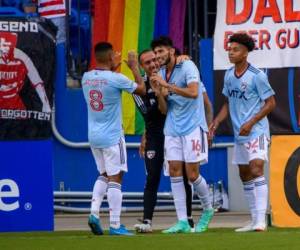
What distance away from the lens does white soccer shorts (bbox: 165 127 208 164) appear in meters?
13.4

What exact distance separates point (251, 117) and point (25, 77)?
470 centimetres

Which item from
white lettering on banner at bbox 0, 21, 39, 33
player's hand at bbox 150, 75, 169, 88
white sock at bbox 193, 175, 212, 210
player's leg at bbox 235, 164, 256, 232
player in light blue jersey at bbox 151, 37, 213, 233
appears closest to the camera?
player's hand at bbox 150, 75, 169, 88

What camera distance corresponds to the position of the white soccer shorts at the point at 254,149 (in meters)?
13.4

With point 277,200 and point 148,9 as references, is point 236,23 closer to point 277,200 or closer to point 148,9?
point 148,9

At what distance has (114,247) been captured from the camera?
1170cm

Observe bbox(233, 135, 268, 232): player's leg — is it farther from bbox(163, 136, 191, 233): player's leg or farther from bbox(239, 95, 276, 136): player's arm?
bbox(163, 136, 191, 233): player's leg

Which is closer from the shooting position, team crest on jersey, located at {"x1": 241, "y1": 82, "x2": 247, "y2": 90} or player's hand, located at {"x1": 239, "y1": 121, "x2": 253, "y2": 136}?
player's hand, located at {"x1": 239, "y1": 121, "x2": 253, "y2": 136}

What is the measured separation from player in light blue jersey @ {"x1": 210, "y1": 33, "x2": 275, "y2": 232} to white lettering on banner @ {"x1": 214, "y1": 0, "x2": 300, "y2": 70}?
11.7 ft

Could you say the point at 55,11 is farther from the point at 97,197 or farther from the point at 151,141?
the point at 97,197

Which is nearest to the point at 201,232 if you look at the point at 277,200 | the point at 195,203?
the point at 277,200

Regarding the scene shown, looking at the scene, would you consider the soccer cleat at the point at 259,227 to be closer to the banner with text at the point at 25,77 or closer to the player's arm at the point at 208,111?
the player's arm at the point at 208,111

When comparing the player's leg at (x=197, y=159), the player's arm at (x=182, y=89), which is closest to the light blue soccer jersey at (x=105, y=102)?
the player's arm at (x=182, y=89)

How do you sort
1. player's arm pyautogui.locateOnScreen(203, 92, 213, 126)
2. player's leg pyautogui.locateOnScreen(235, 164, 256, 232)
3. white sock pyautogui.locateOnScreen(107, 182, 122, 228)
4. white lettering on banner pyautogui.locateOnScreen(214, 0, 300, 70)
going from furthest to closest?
white lettering on banner pyautogui.locateOnScreen(214, 0, 300, 70) → player's arm pyautogui.locateOnScreen(203, 92, 213, 126) → player's leg pyautogui.locateOnScreen(235, 164, 256, 232) → white sock pyautogui.locateOnScreen(107, 182, 122, 228)

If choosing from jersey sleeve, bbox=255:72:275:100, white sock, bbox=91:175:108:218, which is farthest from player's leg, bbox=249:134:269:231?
white sock, bbox=91:175:108:218
